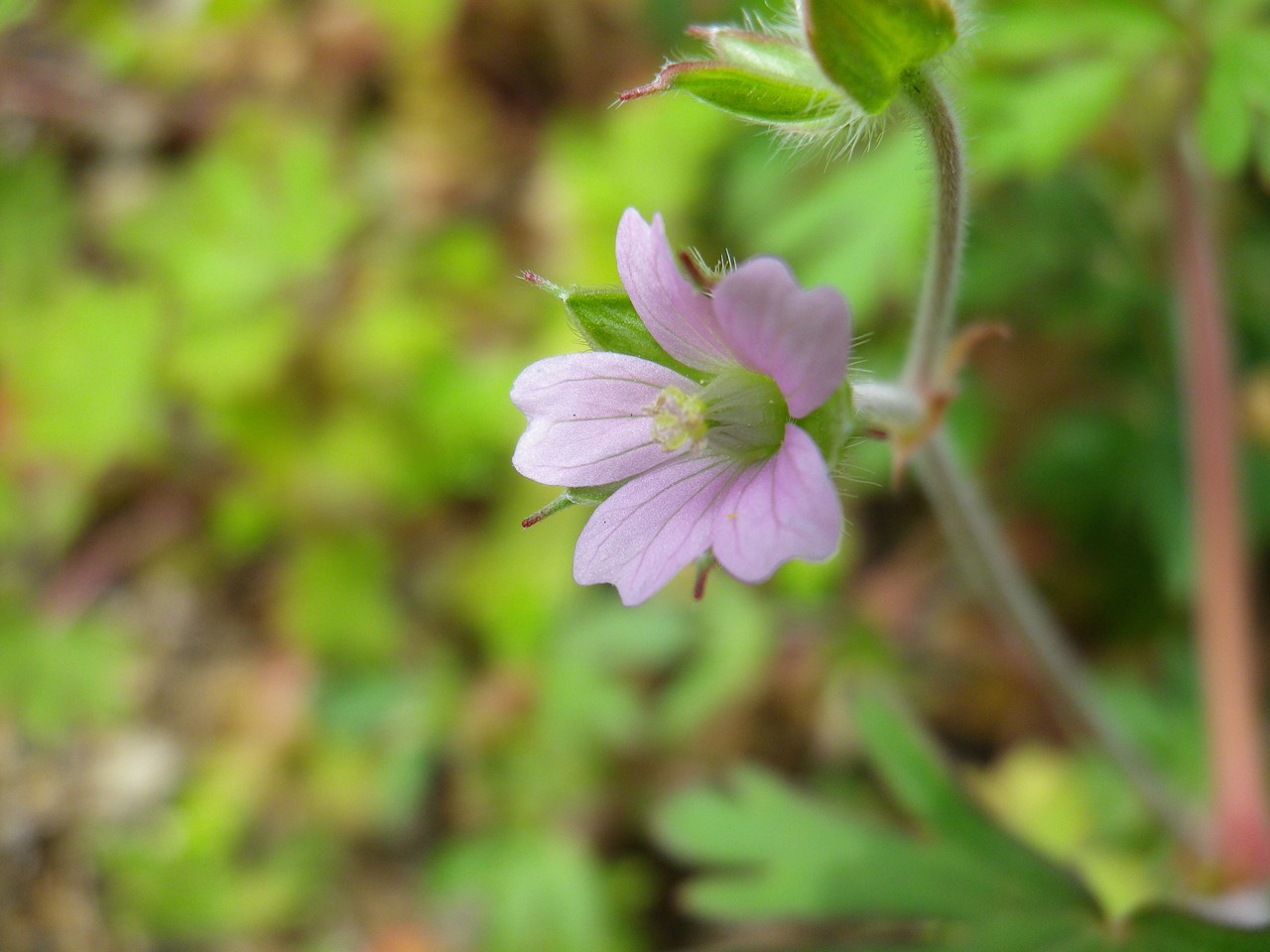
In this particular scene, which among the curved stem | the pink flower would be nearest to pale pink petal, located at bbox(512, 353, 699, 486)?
the pink flower

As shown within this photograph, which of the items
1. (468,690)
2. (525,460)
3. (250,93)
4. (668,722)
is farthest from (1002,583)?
(250,93)

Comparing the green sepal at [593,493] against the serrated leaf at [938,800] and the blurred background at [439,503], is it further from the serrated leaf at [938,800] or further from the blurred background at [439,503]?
the blurred background at [439,503]

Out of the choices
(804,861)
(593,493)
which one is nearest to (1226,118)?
(593,493)

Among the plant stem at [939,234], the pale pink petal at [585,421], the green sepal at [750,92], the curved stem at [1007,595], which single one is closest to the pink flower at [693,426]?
the pale pink petal at [585,421]

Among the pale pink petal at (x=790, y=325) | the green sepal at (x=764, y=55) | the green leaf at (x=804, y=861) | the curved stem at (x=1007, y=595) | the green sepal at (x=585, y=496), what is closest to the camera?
the pale pink petal at (x=790, y=325)

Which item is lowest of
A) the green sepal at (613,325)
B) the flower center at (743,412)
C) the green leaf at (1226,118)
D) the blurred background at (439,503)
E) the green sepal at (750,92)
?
the blurred background at (439,503)
